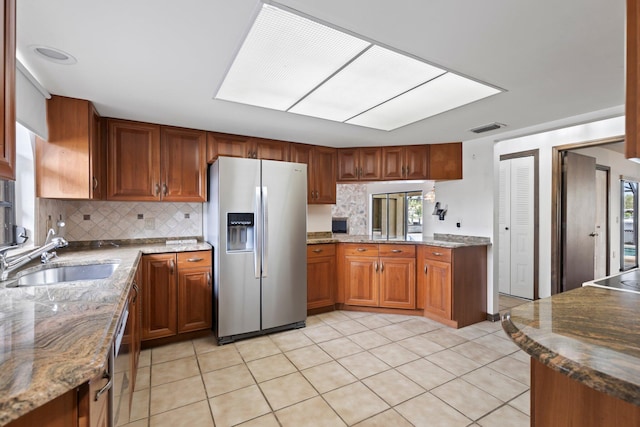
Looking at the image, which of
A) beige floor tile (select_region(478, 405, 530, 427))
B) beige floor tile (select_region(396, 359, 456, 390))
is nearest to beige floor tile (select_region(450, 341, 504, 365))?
beige floor tile (select_region(396, 359, 456, 390))

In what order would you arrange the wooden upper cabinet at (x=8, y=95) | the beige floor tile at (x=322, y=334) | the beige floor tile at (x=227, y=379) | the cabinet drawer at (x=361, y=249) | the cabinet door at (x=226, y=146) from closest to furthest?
1. the wooden upper cabinet at (x=8, y=95)
2. the beige floor tile at (x=227, y=379)
3. the beige floor tile at (x=322, y=334)
4. the cabinet door at (x=226, y=146)
5. the cabinet drawer at (x=361, y=249)

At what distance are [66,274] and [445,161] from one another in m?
3.85

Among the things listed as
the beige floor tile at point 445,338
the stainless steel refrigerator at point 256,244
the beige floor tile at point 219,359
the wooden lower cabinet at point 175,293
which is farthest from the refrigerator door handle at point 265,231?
the beige floor tile at point 445,338

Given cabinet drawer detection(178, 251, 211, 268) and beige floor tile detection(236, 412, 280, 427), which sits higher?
cabinet drawer detection(178, 251, 211, 268)

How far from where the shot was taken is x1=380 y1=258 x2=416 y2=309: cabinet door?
139 inches

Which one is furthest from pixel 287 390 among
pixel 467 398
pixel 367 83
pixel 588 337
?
pixel 367 83

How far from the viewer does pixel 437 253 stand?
3.32m

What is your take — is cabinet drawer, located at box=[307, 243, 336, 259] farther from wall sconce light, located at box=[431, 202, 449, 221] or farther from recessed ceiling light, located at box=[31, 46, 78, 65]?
recessed ceiling light, located at box=[31, 46, 78, 65]

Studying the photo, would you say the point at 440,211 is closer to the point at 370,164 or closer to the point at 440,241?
the point at 440,241

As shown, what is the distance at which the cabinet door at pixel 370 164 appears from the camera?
12.7 ft

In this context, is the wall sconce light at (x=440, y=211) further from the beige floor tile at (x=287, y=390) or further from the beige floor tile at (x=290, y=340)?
the beige floor tile at (x=287, y=390)

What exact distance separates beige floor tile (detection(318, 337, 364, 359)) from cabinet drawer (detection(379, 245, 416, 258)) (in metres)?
1.15

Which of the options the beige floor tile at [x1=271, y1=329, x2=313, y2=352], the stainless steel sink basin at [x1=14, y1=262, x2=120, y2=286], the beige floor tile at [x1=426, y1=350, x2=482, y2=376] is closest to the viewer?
the stainless steel sink basin at [x1=14, y1=262, x2=120, y2=286]

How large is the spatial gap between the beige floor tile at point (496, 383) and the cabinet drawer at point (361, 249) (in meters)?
1.61
